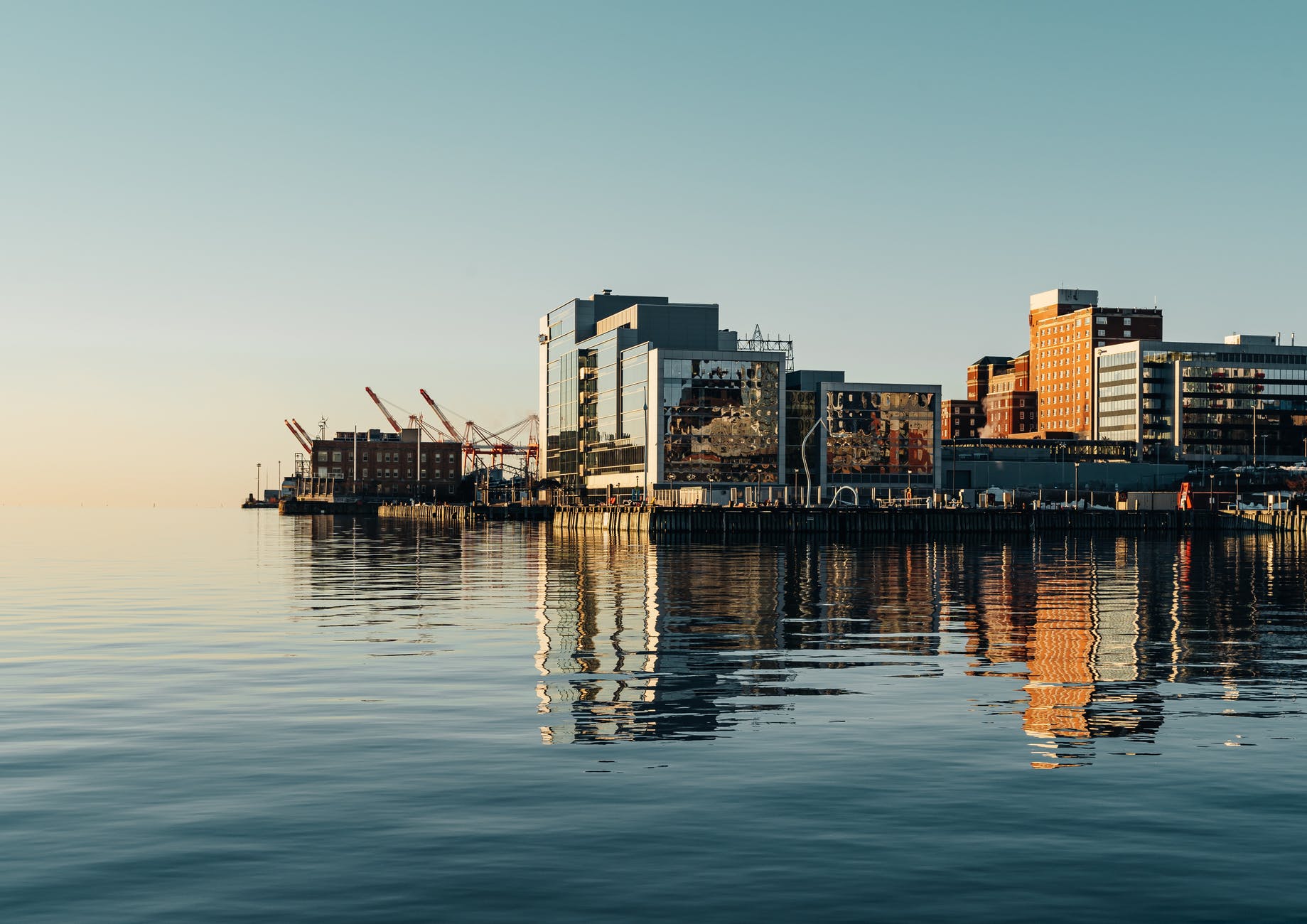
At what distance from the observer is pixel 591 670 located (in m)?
35.1

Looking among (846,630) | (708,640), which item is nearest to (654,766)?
(708,640)

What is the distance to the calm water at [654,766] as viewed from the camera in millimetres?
15273

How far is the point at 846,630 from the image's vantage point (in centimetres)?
4684

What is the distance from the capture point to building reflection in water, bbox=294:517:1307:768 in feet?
93.9

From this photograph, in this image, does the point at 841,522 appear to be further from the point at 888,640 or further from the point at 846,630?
the point at 888,640

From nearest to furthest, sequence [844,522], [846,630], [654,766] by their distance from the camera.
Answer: [654,766], [846,630], [844,522]

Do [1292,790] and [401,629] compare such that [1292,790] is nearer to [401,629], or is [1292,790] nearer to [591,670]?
[591,670]

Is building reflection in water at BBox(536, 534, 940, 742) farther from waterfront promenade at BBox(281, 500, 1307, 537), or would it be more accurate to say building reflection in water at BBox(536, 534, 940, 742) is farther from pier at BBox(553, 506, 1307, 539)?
waterfront promenade at BBox(281, 500, 1307, 537)

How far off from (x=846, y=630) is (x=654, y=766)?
2557 centimetres

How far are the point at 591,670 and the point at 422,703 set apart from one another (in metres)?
6.42

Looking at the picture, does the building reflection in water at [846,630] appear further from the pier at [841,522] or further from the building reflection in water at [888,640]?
the pier at [841,522]

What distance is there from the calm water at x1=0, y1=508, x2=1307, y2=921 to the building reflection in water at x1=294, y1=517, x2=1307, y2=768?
25 centimetres

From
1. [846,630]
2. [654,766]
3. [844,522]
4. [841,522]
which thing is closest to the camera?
[654,766]

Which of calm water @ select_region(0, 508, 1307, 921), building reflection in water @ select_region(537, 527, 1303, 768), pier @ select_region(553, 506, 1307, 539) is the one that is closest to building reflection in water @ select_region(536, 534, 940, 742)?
building reflection in water @ select_region(537, 527, 1303, 768)
